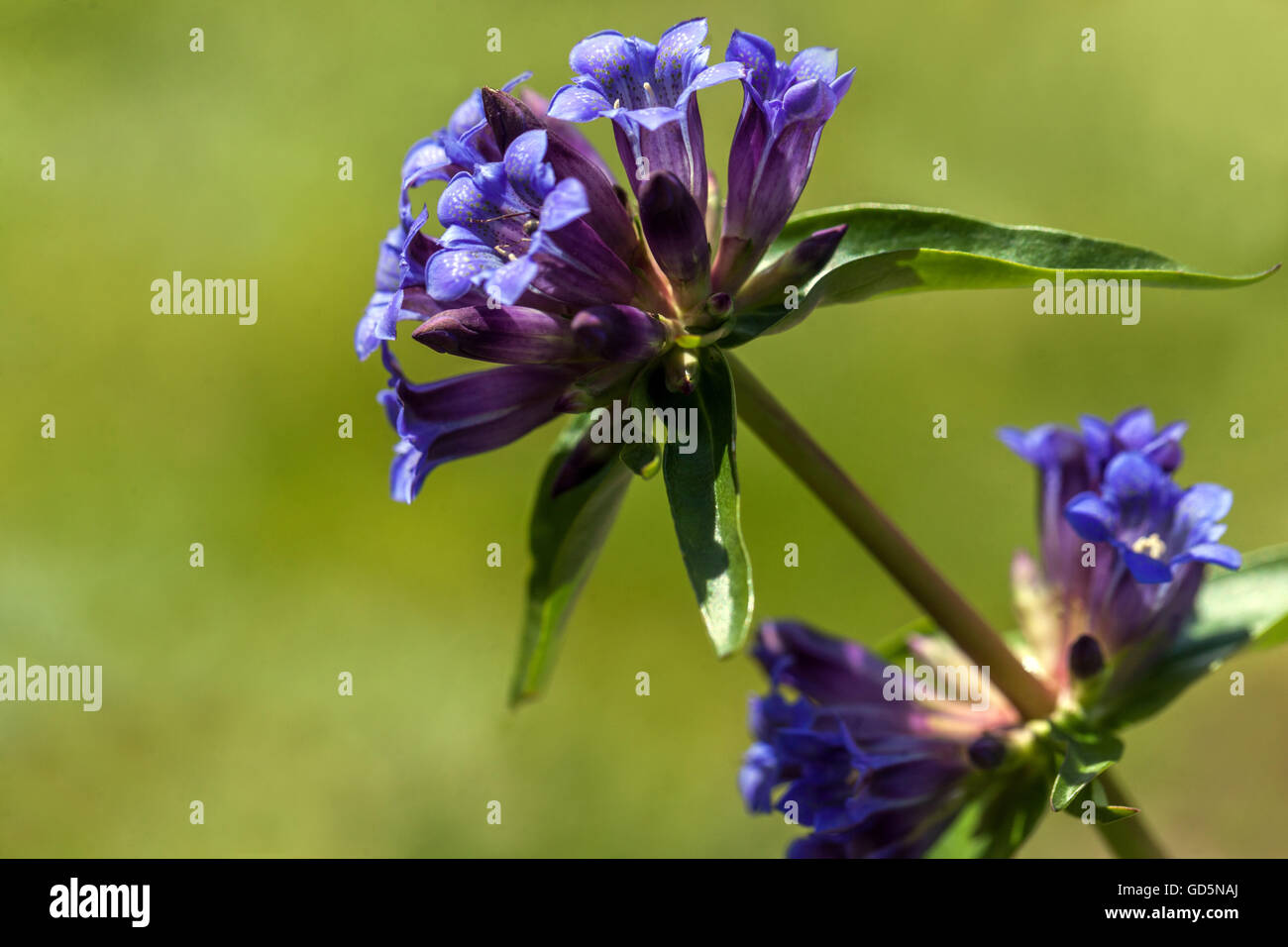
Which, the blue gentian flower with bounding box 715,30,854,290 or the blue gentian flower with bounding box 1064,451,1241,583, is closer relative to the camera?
the blue gentian flower with bounding box 715,30,854,290

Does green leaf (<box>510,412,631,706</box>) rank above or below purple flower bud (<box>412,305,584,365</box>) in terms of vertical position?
below

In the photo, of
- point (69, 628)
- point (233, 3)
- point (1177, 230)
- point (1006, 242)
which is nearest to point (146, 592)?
point (69, 628)

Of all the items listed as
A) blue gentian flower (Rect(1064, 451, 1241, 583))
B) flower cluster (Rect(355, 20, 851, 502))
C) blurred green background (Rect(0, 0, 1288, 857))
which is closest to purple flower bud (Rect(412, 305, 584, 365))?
flower cluster (Rect(355, 20, 851, 502))

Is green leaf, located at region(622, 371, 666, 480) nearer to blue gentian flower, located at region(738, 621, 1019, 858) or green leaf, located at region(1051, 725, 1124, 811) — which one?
blue gentian flower, located at region(738, 621, 1019, 858)

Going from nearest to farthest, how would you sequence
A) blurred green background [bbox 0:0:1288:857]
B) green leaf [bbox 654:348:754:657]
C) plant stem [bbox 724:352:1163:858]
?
green leaf [bbox 654:348:754:657] < plant stem [bbox 724:352:1163:858] < blurred green background [bbox 0:0:1288:857]

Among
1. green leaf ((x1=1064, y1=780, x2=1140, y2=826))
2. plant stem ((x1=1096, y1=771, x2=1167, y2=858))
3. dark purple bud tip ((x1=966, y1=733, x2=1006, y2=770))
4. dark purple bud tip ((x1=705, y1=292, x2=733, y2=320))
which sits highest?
dark purple bud tip ((x1=705, y1=292, x2=733, y2=320))
